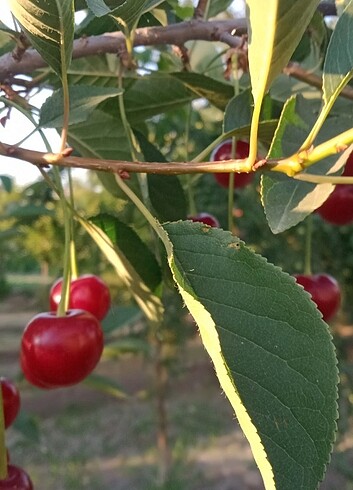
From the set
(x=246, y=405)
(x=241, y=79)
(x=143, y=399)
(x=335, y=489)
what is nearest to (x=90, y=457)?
(x=143, y=399)

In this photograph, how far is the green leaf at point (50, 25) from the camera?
506 millimetres

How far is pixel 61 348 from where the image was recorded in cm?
68

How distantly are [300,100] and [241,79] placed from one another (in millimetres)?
161

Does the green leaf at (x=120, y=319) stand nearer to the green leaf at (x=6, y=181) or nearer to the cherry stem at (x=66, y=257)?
the green leaf at (x=6, y=181)

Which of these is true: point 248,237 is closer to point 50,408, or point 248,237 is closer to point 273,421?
point 50,408

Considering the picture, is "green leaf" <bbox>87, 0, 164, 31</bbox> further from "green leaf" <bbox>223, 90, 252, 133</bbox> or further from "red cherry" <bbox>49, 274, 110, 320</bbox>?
"red cherry" <bbox>49, 274, 110, 320</bbox>

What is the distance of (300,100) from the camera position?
731mm

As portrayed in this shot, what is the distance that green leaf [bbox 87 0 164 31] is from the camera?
52 centimetres

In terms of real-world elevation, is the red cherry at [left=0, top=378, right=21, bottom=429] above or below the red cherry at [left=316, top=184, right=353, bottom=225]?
below

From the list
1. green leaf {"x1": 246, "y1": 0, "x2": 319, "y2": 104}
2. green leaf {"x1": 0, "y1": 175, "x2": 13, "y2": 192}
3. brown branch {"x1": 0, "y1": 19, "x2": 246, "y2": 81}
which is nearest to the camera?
green leaf {"x1": 246, "y1": 0, "x2": 319, "y2": 104}

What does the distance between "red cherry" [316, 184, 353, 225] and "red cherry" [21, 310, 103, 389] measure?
1.19 feet

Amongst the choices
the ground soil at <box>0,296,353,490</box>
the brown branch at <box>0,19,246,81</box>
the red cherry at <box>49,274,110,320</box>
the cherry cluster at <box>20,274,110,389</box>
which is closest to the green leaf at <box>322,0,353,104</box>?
the brown branch at <box>0,19,246,81</box>

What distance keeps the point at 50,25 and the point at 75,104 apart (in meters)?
0.12

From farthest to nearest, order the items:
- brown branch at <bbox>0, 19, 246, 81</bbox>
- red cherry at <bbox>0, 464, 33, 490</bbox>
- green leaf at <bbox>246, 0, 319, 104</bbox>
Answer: brown branch at <bbox>0, 19, 246, 81</bbox>
red cherry at <bbox>0, 464, 33, 490</bbox>
green leaf at <bbox>246, 0, 319, 104</bbox>
